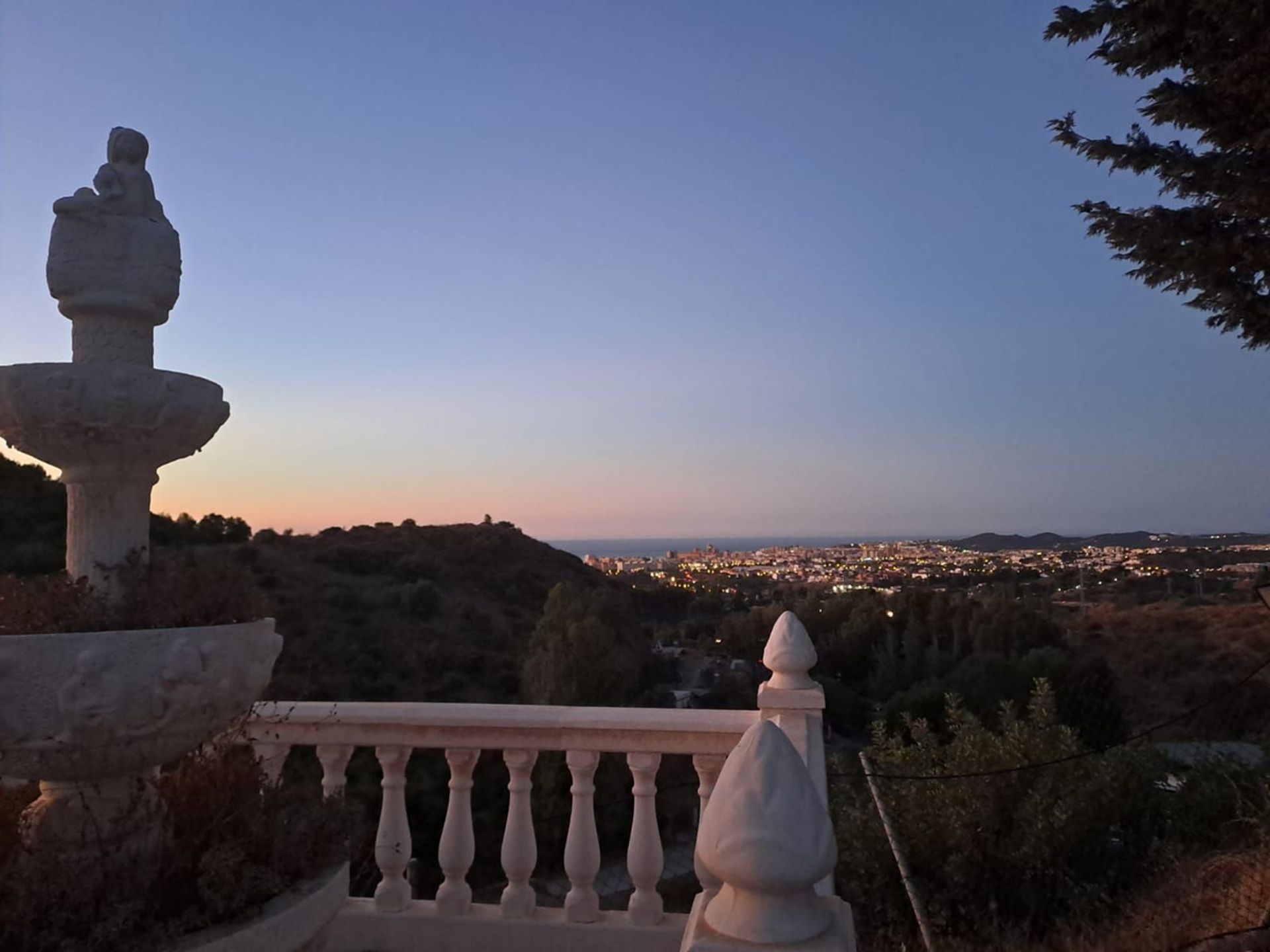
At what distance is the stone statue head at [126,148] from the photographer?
8.08ft

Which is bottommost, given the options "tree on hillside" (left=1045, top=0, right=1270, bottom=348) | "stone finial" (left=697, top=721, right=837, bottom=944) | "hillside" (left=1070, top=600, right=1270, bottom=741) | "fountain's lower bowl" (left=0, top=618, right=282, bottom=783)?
"hillside" (left=1070, top=600, right=1270, bottom=741)

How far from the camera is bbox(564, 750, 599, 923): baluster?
11.1 ft

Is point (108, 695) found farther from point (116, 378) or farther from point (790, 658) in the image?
point (790, 658)

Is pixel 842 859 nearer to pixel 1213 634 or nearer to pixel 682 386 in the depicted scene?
pixel 682 386

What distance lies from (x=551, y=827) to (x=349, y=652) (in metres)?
8.64

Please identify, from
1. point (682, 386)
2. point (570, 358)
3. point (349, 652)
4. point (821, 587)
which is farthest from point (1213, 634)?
point (349, 652)

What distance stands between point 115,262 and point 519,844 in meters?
2.59

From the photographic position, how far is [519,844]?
348 centimetres

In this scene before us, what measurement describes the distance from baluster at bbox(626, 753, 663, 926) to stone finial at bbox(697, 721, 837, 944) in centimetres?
189

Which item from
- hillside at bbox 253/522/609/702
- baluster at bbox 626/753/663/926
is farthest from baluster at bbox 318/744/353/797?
hillside at bbox 253/522/609/702

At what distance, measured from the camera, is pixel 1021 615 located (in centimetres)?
1638

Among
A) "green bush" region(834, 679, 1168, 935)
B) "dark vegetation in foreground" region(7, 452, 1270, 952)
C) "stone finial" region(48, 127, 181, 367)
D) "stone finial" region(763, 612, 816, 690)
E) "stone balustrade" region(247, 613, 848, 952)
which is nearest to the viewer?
"stone finial" region(48, 127, 181, 367)

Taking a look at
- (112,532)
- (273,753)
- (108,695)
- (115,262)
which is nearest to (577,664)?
(273,753)

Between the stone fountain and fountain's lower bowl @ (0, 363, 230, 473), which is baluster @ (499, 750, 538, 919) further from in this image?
fountain's lower bowl @ (0, 363, 230, 473)
